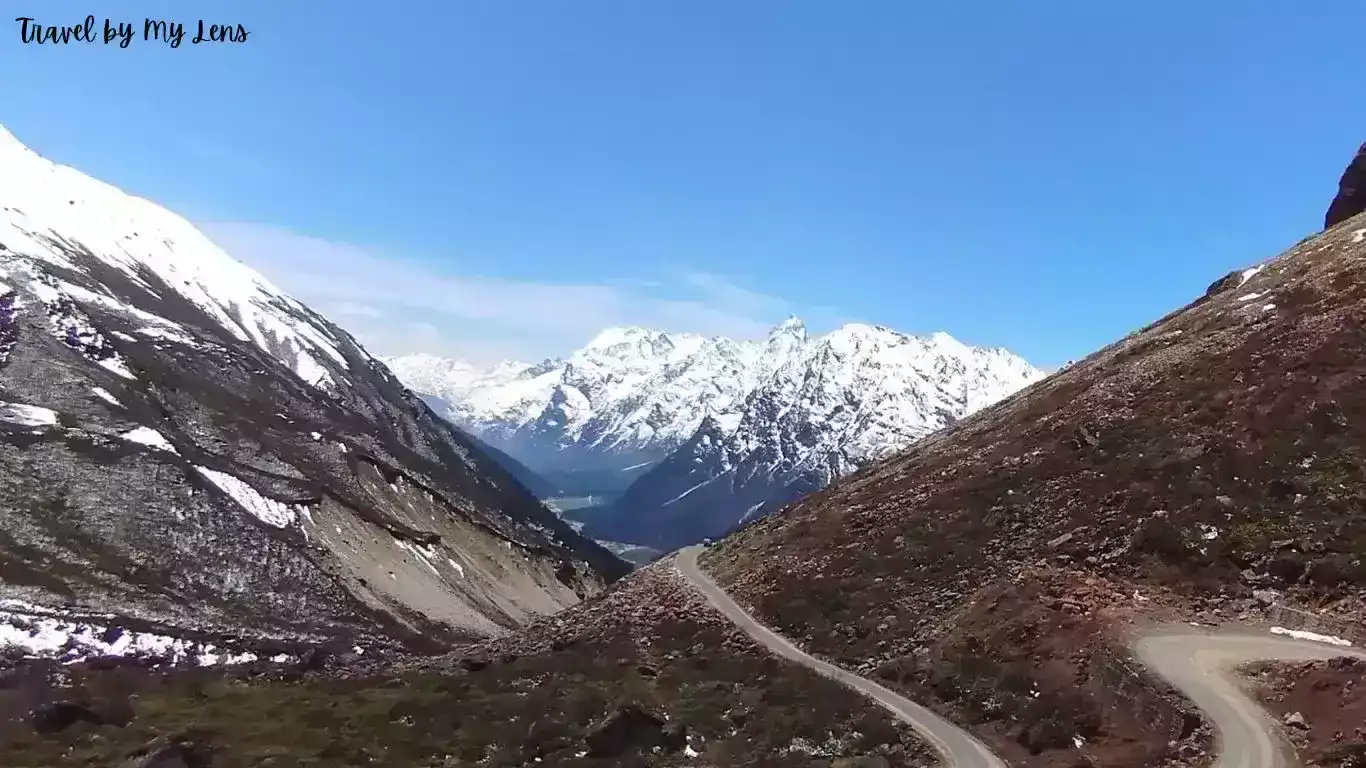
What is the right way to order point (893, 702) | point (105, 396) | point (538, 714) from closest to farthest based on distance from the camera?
point (893, 702)
point (538, 714)
point (105, 396)

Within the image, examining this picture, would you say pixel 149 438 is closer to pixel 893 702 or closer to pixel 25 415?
pixel 25 415

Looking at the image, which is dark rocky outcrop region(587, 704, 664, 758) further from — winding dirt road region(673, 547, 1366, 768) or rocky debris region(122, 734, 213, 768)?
rocky debris region(122, 734, 213, 768)

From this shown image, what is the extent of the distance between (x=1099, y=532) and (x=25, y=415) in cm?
20039

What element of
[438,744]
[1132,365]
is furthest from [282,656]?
[1132,365]

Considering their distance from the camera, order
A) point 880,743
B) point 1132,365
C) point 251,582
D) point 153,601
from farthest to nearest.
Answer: point 251,582 < point 153,601 < point 1132,365 < point 880,743

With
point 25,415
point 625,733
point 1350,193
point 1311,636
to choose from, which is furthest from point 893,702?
point 25,415

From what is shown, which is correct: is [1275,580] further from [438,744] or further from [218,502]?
[218,502]

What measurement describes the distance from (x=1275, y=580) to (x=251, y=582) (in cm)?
16783

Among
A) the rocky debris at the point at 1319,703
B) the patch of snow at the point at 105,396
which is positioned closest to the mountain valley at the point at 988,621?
the rocky debris at the point at 1319,703

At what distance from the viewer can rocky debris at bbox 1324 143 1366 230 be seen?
400 feet

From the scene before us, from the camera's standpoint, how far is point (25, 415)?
562 feet

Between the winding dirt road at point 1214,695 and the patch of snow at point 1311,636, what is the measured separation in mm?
417

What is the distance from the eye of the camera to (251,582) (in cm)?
16188

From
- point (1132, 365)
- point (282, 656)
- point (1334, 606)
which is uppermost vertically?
point (1132, 365)
